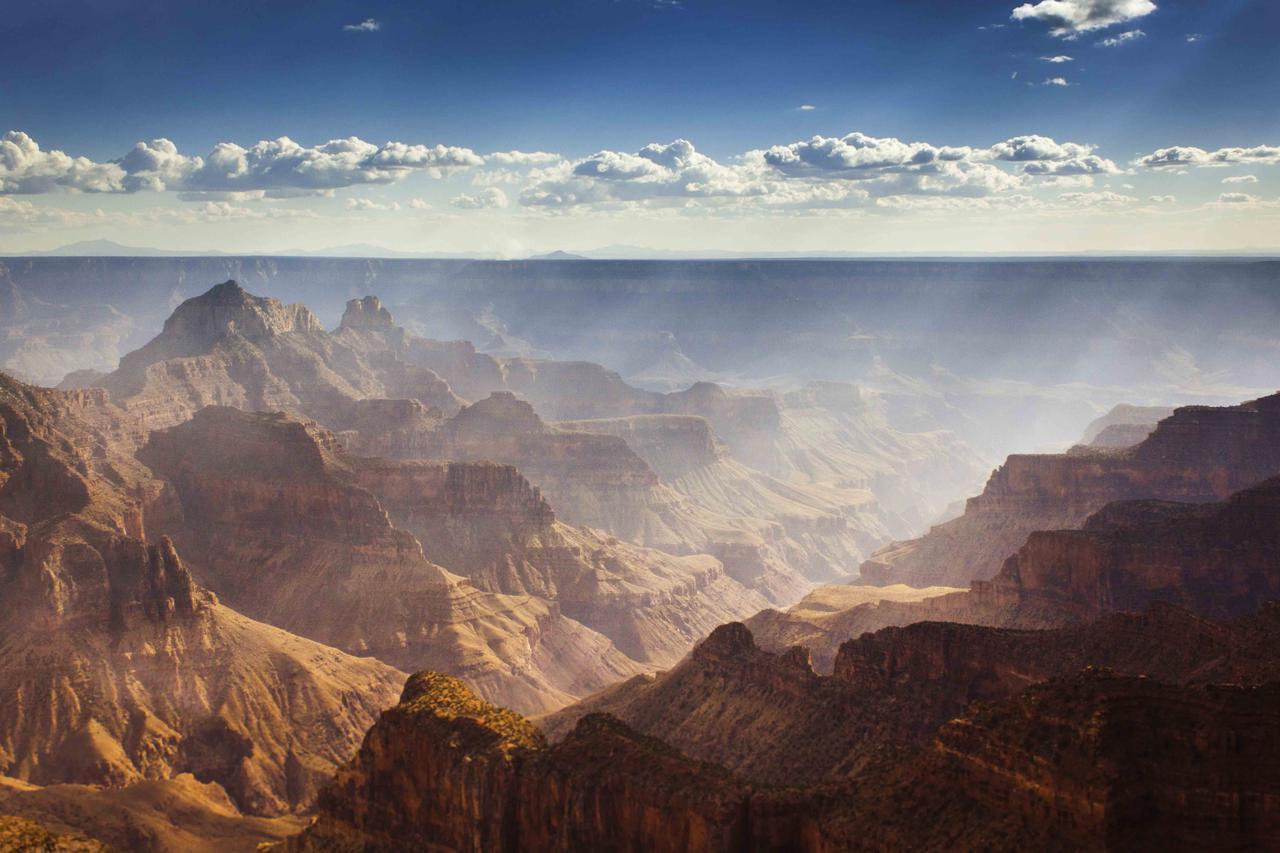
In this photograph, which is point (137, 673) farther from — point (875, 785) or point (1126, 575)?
point (1126, 575)

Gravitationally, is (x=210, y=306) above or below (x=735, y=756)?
above

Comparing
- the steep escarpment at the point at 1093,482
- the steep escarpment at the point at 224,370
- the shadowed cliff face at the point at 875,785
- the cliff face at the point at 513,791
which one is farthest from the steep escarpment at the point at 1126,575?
the steep escarpment at the point at 224,370

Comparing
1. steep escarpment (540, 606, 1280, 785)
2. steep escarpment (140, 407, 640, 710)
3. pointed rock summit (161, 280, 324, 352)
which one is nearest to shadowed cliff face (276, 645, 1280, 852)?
steep escarpment (540, 606, 1280, 785)

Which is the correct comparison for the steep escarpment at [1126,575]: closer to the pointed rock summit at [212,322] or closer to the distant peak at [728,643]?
the distant peak at [728,643]

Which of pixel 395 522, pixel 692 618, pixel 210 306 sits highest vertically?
pixel 210 306

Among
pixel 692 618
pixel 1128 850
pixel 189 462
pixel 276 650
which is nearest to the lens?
pixel 1128 850

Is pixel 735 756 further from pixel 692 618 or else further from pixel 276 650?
pixel 692 618

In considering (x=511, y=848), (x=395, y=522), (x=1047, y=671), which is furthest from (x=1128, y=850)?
(x=395, y=522)

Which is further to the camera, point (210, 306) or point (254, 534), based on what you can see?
point (210, 306)
